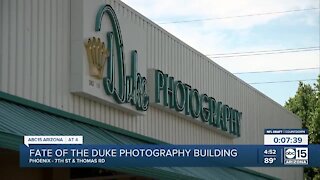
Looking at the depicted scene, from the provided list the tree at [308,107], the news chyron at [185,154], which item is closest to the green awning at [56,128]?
the news chyron at [185,154]

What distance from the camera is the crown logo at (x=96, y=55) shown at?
1363 centimetres

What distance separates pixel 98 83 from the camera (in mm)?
13977

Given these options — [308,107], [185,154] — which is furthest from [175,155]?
[308,107]

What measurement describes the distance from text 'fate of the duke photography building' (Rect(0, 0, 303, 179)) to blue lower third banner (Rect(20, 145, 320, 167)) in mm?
880

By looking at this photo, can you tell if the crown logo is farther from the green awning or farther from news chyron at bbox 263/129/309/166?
news chyron at bbox 263/129/309/166


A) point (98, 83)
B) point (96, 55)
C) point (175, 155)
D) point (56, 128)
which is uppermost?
point (96, 55)

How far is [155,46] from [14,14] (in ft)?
22.7

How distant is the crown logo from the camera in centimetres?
1363

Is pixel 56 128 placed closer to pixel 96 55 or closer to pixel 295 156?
pixel 96 55

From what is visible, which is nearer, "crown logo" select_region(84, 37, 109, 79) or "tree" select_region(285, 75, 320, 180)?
"crown logo" select_region(84, 37, 109, 79)

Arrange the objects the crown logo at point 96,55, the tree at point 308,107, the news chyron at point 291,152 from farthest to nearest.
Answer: the tree at point 308,107
the crown logo at point 96,55
the news chyron at point 291,152

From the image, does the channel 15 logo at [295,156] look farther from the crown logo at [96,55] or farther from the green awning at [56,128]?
the crown logo at [96,55]

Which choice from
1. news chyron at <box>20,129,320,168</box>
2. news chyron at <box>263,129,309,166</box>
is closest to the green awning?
news chyron at <box>20,129,320,168</box>

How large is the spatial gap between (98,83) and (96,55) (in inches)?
22.4
